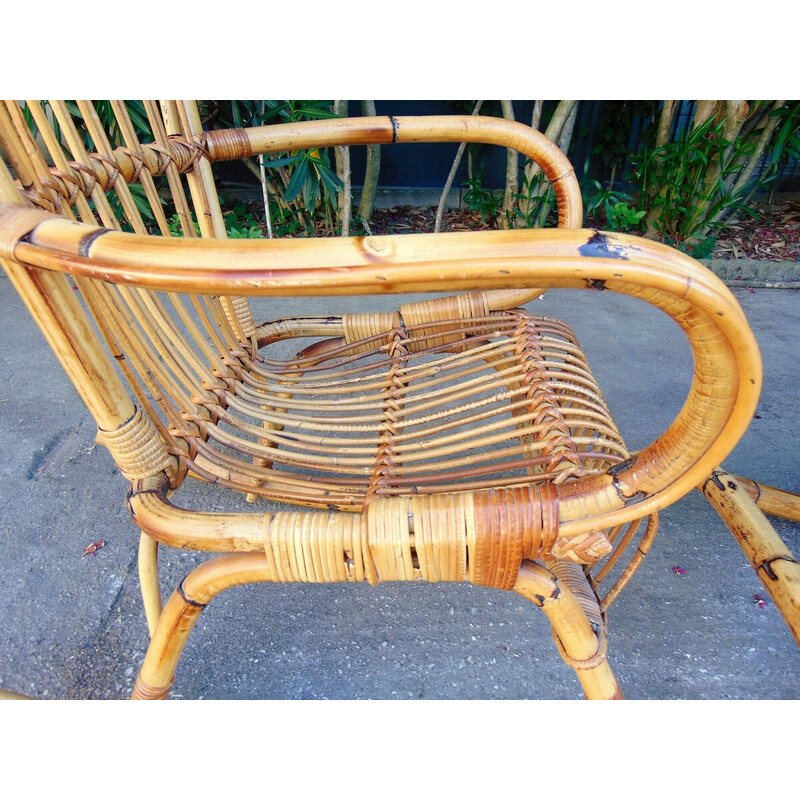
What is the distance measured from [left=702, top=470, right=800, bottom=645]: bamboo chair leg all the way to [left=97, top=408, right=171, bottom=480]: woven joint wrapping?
0.96 metres

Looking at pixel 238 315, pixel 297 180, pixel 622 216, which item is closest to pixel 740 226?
pixel 622 216

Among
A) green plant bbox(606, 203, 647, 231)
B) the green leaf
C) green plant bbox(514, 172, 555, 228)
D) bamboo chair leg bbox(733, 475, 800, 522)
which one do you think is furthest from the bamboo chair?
green plant bbox(606, 203, 647, 231)

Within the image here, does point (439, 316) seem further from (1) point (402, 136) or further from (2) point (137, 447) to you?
(2) point (137, 447)

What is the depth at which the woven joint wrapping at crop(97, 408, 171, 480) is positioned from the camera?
2.62 feet

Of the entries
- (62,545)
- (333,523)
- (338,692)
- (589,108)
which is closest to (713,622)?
(338,692)

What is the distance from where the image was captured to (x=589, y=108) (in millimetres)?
3158

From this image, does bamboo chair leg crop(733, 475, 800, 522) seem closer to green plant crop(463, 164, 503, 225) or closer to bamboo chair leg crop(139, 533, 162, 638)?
bamboo chair leg crop(139, 533, 162, 638)

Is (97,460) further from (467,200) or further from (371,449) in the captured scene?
(467,200)

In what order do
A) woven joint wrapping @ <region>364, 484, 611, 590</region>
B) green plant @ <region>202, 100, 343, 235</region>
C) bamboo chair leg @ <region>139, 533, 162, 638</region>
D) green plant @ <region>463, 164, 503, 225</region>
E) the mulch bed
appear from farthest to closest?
green plant @ <region>463, 164, 503, 225</region> → the mulch bed → green plant @ <region>202, 100, 343, 235</region> → bamboo chair leg @ <region>139, 533, 162, 638</region> → woven joint wrapping @ <region>364, 484, 611, 590</region>

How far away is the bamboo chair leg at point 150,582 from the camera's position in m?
1.01

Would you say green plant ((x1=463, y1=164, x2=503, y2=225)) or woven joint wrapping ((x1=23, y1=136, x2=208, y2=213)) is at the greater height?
woven joint wrapping ((x1=23, y1=136, x2=208, y2=213))

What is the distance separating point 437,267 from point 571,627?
1.73 feet

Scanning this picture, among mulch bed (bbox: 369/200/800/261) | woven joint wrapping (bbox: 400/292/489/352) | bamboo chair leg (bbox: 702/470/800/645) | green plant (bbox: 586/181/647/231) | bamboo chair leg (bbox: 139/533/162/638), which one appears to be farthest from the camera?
mulch bed (bbox: 369/200/800/261)

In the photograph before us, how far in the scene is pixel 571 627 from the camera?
777 mm
